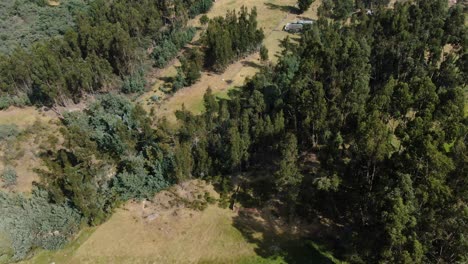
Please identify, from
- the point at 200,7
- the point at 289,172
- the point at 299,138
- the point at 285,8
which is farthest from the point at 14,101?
the point at 285,8

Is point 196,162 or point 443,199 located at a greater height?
point 443,199

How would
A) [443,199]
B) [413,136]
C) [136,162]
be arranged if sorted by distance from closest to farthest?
[443,199]
[413,136]
[136,162]

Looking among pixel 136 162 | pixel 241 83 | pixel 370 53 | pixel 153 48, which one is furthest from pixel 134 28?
pixel 370 53

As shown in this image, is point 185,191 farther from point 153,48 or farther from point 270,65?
point 153,48

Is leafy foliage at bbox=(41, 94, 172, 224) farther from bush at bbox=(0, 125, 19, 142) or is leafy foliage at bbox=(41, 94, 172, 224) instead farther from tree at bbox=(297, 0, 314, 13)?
tree at bbox=(297, 0, 314, 13)

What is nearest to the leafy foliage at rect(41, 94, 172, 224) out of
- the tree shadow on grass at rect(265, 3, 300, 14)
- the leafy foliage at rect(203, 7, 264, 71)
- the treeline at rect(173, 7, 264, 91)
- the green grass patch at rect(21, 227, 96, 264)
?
the green grass patch at rect(21, 227, 96, 264)

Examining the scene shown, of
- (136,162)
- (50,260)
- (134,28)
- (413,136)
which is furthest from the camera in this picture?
(134,28)

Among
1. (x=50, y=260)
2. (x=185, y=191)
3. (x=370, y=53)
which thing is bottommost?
(x=50, y=260)
